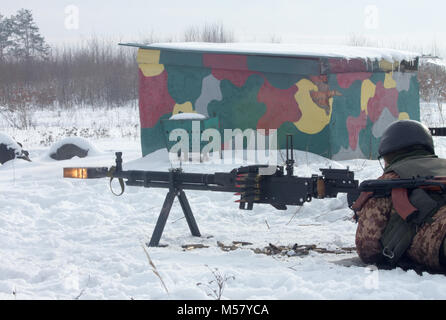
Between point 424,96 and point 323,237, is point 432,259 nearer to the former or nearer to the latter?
point 323,237

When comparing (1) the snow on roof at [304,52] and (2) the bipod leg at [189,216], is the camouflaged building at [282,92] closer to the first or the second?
(1) the snow on roof at [304,52]

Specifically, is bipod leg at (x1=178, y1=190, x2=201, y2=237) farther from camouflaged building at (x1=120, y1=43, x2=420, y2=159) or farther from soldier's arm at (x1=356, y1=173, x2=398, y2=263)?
camouflaged building at (x1=120, y1=43, x2=420, y2=159)

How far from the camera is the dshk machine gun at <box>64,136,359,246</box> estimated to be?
527 cm

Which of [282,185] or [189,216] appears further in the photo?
[189,216]

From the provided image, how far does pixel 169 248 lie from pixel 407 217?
2.64m

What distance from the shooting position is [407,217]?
4469 millimetres

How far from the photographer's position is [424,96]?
27.6m

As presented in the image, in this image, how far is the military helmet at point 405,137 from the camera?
4.88 meters

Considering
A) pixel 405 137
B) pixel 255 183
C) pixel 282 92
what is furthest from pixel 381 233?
pixel 282 92

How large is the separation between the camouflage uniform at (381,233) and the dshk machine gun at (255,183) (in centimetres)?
40

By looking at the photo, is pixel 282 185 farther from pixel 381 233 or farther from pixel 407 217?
pixel 407 217

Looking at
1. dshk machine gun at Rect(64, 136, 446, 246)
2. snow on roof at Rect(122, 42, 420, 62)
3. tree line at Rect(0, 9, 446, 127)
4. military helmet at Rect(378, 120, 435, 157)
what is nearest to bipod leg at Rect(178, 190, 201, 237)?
dshk machine gun at Rect(64, 136, 446, 246)
